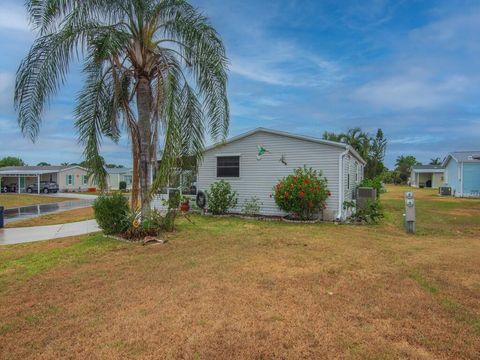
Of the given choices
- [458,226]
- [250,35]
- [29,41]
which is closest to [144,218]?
[29,41]

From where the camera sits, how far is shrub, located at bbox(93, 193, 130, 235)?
8.59 metres

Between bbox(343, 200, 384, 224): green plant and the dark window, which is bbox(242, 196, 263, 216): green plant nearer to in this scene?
the dark window

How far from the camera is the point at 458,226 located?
36.5 feet

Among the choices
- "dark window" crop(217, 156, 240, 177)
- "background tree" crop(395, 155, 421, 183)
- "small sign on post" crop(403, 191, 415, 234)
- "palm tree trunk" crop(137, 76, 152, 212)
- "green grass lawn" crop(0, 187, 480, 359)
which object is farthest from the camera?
"background tree" crop(395, 155, 421, 183)

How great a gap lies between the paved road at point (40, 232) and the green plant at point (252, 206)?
5661 millimetres

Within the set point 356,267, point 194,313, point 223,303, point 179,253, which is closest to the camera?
point 194,313

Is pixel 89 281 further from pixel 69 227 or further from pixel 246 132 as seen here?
pixel 246 132

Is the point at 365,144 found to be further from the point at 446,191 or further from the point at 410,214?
the point at 410,214

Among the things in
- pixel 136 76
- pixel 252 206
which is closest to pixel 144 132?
Answer: pixel 136 76

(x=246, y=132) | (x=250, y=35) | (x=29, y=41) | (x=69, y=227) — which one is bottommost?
(x=69, y=227)

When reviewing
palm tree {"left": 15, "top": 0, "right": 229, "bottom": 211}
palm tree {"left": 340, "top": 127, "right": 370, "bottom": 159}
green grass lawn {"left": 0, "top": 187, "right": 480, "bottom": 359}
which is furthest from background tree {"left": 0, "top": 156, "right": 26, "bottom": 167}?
green grass lawn {"left": 0, "top": 187, "right": 480, "bottom": 359}

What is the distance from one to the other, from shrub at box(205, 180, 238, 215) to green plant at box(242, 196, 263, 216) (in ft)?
1.78

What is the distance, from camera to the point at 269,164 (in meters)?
13.3

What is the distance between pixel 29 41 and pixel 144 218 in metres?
4.70
